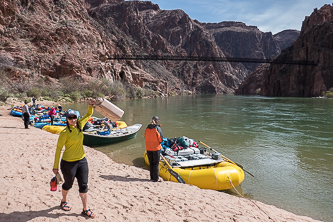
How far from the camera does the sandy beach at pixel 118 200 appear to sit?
3811 mm

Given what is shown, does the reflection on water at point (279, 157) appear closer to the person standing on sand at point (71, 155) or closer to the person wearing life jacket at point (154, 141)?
the person wearing life jacket at point (154, 141)

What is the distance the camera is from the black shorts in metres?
3.46

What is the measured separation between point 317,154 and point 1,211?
38.9 feet

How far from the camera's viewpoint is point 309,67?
245ft

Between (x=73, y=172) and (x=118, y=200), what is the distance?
1444 mm

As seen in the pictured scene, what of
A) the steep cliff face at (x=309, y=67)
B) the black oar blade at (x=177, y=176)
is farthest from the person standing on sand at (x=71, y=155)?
the steep cliff face at (x=309, y=67)

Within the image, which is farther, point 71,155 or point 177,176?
point 177,176

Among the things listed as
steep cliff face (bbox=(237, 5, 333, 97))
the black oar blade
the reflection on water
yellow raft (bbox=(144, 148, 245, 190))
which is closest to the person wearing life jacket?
the black oar blade

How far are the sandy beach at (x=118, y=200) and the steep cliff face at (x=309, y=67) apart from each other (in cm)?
7532

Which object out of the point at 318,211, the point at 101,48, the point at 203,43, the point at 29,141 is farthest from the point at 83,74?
the point at 203,43

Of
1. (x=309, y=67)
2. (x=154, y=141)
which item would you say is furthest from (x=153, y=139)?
(x=309, y=67)

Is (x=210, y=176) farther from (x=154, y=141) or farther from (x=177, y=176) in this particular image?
(x=154, y=141)

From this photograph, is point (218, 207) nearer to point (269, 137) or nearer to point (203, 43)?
point (269, 137)

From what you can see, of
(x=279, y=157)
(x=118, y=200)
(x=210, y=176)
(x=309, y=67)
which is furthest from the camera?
(x=309, y=67)
